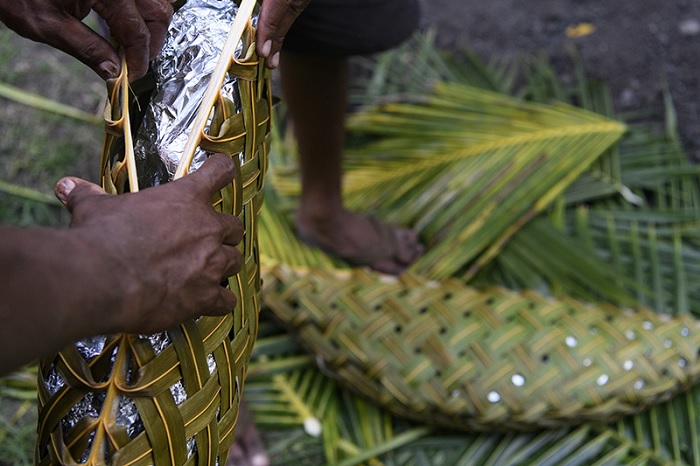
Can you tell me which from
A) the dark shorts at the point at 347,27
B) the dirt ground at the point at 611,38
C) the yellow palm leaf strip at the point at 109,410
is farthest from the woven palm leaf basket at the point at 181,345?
the dirt ground at the point at 611,38

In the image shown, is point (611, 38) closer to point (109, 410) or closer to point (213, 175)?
point (213, 175)

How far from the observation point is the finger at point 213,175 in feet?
2.09

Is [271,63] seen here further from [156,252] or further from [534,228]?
[534,228]

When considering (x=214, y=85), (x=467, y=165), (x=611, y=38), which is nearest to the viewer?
(x=214, y=85)

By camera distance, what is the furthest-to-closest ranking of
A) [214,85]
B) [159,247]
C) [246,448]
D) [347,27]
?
[246,448] → [347,27] → [214,85] → [159,247]

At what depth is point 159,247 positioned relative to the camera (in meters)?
0.58

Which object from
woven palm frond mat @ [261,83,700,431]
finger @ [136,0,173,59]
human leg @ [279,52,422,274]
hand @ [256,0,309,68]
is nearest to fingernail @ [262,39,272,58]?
hand @ [256,0,309,68]

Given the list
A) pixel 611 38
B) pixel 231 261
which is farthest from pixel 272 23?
pixel 611 38

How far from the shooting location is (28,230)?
0.51 meters

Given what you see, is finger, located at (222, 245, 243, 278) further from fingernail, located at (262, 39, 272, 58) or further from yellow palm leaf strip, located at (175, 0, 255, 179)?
fingernail, located at (262, 39, 272, 58)

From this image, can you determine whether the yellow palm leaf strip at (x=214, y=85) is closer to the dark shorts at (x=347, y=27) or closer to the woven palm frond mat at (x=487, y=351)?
the dark shorts at (x=347, y=27)

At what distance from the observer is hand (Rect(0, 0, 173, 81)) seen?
2.43ft

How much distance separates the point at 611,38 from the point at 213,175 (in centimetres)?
162

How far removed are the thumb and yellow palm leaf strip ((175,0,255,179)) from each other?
76 mm
